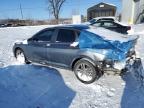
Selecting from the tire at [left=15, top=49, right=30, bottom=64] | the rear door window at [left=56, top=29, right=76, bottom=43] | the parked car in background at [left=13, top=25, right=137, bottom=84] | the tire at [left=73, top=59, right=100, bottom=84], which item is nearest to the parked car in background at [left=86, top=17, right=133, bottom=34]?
the tire at [left=15, top=49, right=30, bottom=64]

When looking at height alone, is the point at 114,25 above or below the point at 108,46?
above

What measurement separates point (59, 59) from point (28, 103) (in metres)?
1.96

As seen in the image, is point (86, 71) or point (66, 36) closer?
point (86, 71)

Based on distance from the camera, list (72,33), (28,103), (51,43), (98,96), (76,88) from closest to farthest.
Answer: (28,103) → (98,96) → (76,88) → (72,33) → (51,43)

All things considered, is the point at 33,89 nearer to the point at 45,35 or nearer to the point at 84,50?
the point at 84,50

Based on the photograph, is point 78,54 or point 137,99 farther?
point 78,54

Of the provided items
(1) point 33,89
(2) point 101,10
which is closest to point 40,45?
(1) point 33,89

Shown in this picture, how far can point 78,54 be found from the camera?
5684 mm

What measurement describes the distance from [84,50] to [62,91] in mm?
1248

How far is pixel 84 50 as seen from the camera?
219 inches

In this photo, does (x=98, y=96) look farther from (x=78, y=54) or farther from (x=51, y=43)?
(x=51, y=43)

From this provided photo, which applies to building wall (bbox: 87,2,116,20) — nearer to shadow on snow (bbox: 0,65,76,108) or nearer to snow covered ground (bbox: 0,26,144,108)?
shadow on snow (bbox: 0,65,76,108)

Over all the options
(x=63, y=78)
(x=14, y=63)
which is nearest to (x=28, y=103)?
(x=63, y=78)

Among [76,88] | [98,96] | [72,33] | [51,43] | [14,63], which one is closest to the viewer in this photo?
[98,96]
